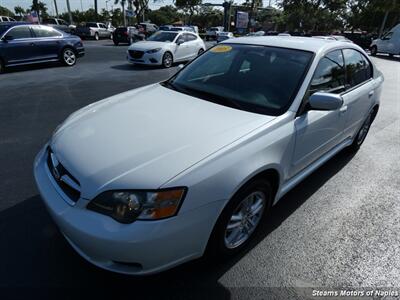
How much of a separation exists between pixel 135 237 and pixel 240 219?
96 cm

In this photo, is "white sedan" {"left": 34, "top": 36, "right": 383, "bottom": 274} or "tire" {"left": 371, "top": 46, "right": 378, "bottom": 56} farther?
"tire" {"left": 371, "top": 46, "right": 378, "bottom": 56}

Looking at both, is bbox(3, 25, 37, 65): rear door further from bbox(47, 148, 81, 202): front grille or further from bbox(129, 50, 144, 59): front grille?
bbox(47, 148, 81, 202): front grille

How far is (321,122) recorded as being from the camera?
2838 millimetres

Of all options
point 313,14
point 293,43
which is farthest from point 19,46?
point 313,14

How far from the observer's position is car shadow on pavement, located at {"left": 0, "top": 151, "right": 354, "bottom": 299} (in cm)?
215

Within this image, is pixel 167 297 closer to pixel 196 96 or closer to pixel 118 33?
pixel 196 96

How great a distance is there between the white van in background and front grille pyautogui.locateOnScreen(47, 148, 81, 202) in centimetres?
2391

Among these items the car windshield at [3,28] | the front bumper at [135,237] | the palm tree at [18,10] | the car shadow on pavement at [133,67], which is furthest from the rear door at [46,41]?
the palm tree at [18,10]

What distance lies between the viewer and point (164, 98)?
2.93 m

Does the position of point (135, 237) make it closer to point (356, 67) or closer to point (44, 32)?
point (356, 67)

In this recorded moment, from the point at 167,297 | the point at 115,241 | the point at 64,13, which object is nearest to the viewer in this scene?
the point at 115,241

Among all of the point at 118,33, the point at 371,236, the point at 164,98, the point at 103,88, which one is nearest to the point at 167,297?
the point at 164,98

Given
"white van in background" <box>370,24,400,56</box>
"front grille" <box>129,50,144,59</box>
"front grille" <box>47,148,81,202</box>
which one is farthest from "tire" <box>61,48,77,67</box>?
"white van in background" <box>370,24,400,56</box>

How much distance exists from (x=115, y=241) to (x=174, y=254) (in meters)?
0.39
